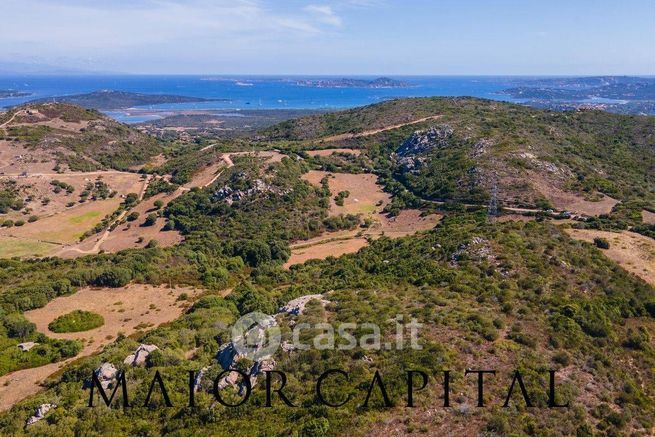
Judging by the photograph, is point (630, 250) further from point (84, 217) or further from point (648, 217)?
point (84, 217)

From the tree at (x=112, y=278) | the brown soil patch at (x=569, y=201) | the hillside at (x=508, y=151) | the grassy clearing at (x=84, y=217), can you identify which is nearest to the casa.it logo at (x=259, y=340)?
the tree at (x=112, y=278)

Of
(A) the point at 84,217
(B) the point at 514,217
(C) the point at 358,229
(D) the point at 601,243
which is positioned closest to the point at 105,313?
(C) the point at 358,229

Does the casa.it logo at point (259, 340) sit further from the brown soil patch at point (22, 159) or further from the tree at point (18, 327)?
the brown soil patch at point (22, 159)

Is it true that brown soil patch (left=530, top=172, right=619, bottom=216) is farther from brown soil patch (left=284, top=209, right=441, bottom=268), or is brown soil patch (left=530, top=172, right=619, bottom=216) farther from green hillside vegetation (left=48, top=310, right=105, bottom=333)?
green hillside vegetation (left=48, top=310, right=105, bottom=333)

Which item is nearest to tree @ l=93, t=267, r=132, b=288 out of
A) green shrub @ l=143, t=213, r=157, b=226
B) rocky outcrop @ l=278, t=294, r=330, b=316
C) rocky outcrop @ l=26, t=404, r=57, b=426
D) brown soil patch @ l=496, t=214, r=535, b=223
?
rocky outcrop @ l=278, t=294, r=330, b=316

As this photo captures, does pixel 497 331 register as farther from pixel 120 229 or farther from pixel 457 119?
pixel 457 119

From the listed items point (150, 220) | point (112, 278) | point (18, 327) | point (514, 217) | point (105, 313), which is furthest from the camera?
point (150, 220)
